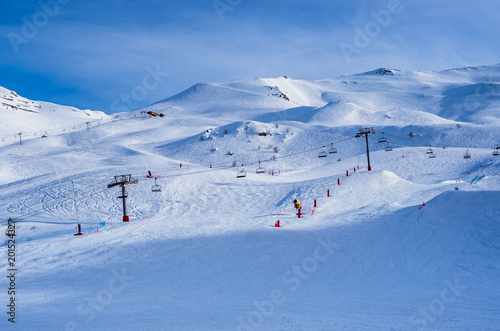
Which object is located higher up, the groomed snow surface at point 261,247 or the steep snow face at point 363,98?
the steep snow face at point 363,98

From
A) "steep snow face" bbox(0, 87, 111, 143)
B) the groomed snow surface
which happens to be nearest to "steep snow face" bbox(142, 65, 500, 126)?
"steep snow face" bbox(0, 87, 111, 143)

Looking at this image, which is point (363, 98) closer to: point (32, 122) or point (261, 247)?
point (32, 122)

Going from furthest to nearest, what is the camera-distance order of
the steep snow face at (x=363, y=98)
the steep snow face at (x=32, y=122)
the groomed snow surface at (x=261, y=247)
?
the steep snow face at (x=32, y=122) → the steep snow face at (x=363, y=98) → the groomed snow surface at (x=261, y=247)

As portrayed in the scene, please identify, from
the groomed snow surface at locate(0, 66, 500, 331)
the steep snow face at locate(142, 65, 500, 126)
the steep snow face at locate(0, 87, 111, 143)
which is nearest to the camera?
the groomed snow surface at locate(0, 66, 500, 331)

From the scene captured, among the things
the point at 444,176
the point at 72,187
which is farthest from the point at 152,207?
the point at 444,176

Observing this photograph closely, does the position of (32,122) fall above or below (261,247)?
above

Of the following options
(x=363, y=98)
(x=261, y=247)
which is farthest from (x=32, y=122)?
(x=261, y=247)

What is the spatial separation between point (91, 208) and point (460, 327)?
90.9ft

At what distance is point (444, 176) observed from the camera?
38281mm

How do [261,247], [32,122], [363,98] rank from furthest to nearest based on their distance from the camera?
[363,98] < [32,122] < [261,247]

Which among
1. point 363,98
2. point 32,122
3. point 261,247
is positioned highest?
point 363,98

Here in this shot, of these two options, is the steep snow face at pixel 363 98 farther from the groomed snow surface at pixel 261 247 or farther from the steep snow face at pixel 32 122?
the groomed snow surface at pixel 261 247

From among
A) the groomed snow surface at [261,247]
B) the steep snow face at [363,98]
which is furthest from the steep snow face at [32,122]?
the groomed snow surface at [261,247]

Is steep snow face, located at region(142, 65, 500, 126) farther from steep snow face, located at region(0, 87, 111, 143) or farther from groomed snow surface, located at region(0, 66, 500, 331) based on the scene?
groomed snow surface, located at region(0, 66, 500, 331)
